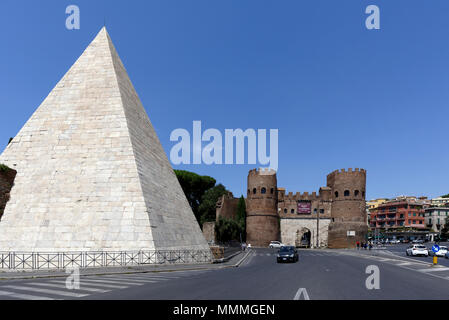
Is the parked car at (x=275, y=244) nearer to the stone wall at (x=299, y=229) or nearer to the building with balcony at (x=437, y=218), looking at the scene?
the stone wall at (x=299, y=229)

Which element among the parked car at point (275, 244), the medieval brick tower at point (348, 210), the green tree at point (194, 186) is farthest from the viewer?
the green tree at point (194, 186)

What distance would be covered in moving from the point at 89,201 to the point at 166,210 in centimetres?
462

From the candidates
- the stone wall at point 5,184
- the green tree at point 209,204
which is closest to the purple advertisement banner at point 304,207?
the green tree at point 209,204

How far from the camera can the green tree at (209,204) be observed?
2832 inches

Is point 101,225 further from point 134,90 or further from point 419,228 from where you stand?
point 419,228

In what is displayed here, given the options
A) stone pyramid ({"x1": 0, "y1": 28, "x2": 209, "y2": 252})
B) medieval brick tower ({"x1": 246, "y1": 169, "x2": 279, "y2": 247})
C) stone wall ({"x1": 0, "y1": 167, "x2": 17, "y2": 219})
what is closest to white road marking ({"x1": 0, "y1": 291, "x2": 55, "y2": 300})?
stone pyramid ({"x1": 0, "y1": 28, "x2": 209, "y2": 252})

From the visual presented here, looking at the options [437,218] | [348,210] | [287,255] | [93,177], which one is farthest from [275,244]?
[437,218]

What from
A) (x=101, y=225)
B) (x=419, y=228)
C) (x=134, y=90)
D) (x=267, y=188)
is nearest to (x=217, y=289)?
(x=101, y=225)

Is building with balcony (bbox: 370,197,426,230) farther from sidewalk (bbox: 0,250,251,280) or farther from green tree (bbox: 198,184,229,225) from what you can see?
sidewalk (bbox: 0,250,251,280)

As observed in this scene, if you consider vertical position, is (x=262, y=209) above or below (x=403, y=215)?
above

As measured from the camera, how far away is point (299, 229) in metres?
69.8

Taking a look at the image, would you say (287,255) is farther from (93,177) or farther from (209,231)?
(209,231)

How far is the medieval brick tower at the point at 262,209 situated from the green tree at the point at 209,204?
24.6ft

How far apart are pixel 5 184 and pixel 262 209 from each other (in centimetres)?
4893
